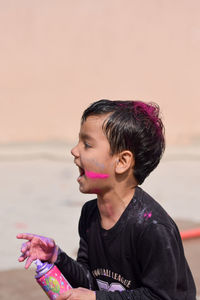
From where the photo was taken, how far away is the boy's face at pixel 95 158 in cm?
238

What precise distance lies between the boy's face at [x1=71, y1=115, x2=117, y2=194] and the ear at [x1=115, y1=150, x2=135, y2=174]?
19 millimetres

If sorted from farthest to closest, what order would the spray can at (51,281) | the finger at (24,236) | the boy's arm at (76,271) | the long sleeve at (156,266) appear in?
the boy's arm at (76,271) < the finger at (24,236) < the spray can at (51,281) < the long sleeve at (156,266)

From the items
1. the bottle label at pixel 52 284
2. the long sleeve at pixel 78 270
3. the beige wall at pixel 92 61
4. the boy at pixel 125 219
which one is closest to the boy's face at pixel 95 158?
the boy at pixel 125 219

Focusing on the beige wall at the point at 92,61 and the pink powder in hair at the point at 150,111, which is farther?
the beige wall at the point at 92,61

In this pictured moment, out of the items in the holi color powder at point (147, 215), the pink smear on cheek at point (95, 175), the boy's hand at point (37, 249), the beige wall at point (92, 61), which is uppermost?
the beige wall at point (92, 61)

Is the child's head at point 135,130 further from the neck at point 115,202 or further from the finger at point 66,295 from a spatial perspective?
the finger at point 66,295

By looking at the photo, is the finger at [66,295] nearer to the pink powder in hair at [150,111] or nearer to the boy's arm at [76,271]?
the boy's arm at [76,271]

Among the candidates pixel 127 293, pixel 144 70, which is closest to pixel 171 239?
pixel 127 293

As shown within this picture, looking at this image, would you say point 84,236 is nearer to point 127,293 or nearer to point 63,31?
point 127,293

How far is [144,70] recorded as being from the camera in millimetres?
9844

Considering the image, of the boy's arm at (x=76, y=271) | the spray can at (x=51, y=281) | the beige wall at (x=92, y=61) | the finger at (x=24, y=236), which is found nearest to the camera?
the spray can at (x=51, y=281)

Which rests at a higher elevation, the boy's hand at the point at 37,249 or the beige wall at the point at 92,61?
the beige wall at the point at 92,61

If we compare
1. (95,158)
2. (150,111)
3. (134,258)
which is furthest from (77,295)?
(150,111)

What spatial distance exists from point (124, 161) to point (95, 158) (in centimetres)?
13
